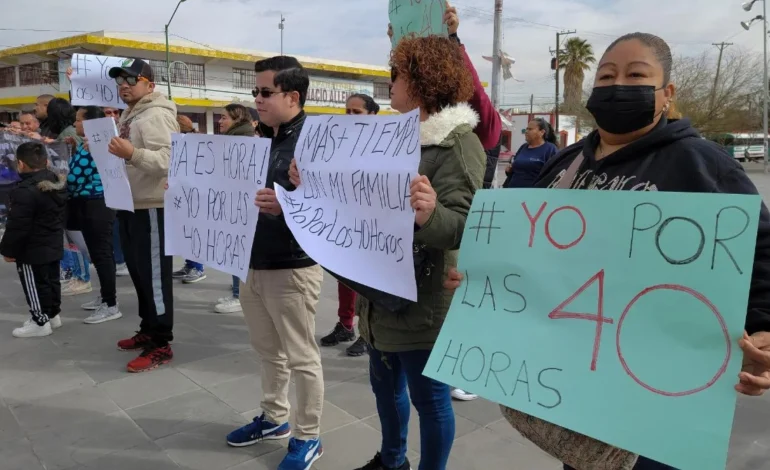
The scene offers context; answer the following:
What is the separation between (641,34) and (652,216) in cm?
51

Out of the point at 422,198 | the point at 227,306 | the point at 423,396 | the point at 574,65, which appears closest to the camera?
the point at 422,198

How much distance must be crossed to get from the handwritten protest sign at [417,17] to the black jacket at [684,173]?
5.20 ft

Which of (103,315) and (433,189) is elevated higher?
(433,189)

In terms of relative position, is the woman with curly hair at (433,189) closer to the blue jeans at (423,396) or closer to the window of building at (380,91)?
the blue jeans at (423,396)

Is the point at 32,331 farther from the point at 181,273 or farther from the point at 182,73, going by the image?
the point at 182,73

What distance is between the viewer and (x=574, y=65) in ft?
145

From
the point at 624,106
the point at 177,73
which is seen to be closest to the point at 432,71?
the point at 624,106

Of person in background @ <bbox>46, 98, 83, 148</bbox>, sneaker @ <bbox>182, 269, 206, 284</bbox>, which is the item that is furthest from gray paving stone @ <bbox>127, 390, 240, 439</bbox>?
person in background @ <bbox>46, 98, 83, 148</bbox>

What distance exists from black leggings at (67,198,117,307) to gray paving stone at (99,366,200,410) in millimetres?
1545

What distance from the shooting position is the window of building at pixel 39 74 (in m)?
34.0

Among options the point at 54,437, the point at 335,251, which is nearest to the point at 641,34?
the point at 335,251

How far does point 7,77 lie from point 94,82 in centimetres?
4140

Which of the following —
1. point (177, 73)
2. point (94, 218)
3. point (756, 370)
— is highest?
point (177, 73)

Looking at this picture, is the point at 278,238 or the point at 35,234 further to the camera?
the point at 35,234
